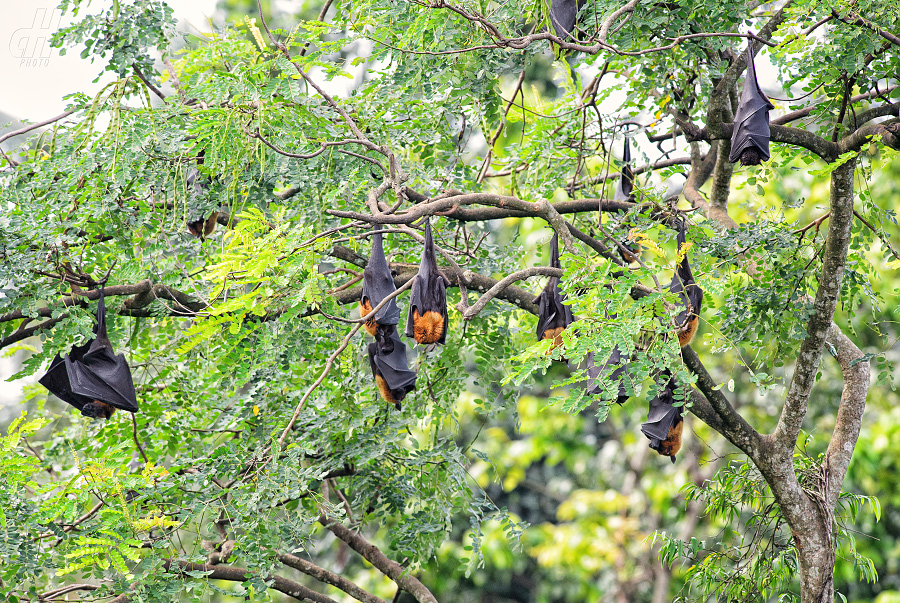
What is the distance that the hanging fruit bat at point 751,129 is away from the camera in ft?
12.2

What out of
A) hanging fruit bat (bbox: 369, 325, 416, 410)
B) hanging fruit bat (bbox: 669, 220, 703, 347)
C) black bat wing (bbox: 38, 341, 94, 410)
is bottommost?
black bat wing (bbox: 38, 341, 94, 410)

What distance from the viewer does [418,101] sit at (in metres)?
4.68

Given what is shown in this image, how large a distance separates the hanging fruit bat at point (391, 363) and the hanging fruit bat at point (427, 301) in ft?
1.27

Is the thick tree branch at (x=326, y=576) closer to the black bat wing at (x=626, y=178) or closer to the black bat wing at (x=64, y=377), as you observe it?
the black bat wing at (x=64, y=377)

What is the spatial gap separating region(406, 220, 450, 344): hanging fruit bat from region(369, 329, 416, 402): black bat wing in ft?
1.36

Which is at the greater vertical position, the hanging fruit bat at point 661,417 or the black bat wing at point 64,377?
the hanging fruit bat at point 661,417

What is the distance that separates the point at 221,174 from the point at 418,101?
1186 mm

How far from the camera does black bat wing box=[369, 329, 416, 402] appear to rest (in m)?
4.32

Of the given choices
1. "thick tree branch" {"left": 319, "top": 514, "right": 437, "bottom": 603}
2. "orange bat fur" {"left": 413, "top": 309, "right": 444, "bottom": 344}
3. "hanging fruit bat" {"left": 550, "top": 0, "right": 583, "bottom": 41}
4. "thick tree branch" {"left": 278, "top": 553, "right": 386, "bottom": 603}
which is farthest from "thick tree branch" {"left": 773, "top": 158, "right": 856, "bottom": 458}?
"thick tree branch" {"left": 278, "top": 553, "right": 386, "bottom": 603}

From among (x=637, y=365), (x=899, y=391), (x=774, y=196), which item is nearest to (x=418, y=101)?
(x=637, y=365)

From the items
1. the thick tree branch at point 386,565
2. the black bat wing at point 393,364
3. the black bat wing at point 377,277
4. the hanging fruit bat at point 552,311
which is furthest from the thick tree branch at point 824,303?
the thick tree branch at point 386,565

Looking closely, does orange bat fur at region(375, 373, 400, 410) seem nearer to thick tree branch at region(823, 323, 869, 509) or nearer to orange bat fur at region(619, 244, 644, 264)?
orange bat fur at region(619, 244, 644, 264)

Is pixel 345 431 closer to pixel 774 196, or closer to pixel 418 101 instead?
pixel 418 101

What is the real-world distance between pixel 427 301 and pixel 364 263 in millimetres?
823
